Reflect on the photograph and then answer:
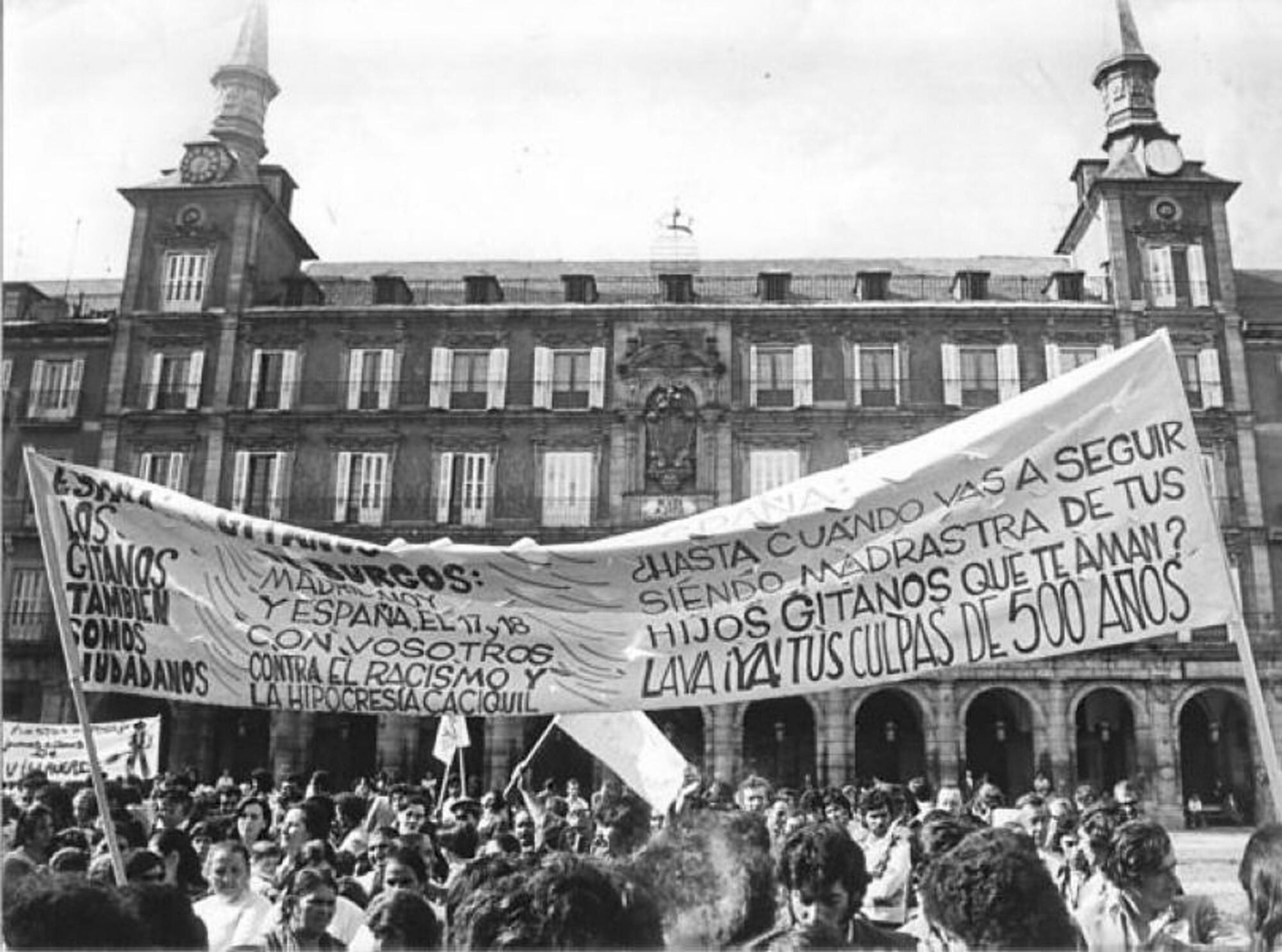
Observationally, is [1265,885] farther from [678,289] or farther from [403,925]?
[678,289]

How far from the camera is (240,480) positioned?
116ft

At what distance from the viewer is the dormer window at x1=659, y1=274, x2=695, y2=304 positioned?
3775 centimetres

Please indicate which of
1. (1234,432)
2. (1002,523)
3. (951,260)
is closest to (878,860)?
(1002,523)

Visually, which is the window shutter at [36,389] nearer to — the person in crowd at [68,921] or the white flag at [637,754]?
the white flag at [637,754]

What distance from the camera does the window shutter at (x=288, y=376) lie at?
36188mm

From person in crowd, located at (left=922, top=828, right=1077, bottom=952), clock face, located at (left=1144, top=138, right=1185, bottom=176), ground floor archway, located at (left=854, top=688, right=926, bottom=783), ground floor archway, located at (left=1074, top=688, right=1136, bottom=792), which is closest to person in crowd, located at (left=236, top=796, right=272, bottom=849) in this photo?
person in crowd, located at (left=922, top=828, right=1077, bottom=952)

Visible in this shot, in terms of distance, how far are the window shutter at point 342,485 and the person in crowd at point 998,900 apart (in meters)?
33.1

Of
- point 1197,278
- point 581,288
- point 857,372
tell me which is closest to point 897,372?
point 857,372

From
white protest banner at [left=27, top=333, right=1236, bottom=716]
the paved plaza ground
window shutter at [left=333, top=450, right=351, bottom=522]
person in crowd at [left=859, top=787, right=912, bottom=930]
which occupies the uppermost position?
window shutter at [left=333, top=450, right=351, bottom=522]

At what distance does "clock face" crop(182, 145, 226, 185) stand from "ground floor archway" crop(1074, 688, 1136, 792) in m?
33.2

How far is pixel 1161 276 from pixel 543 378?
790 inches

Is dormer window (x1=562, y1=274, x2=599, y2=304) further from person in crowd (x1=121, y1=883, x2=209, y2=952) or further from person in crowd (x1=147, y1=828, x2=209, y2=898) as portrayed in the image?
person in crowd (x1=121, y1=883, x2=209, y2=952)

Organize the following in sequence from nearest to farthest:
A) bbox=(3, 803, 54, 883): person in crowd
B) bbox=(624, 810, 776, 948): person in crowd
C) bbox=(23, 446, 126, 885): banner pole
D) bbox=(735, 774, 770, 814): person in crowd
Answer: bbox=(624, 810, 776, 948): person in crowd → bbox=(23, 446, 126, 885): banner pole → bbox=(3, 803, 54, 883): person in crowd → bbox=(735, 774, 770, 814): person in crowd

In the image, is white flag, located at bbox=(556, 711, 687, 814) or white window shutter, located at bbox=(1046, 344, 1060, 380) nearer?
white flag, located at bbox=(556, 711, 687, 814)
